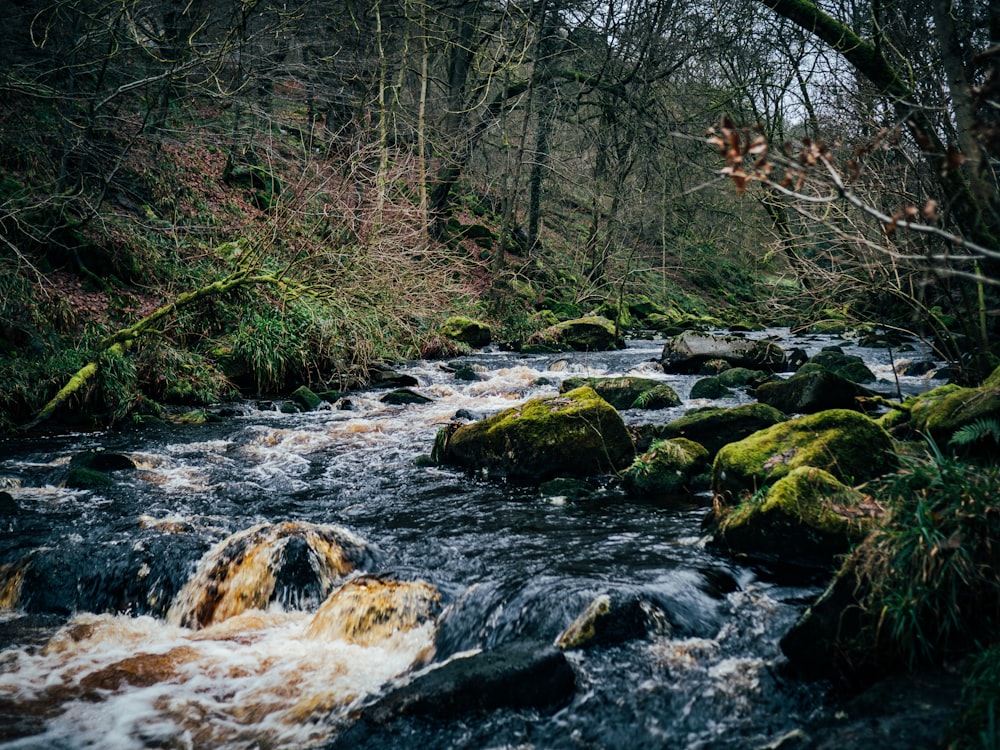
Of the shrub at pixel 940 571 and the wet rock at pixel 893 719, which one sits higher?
the shrub at pixel 940 571

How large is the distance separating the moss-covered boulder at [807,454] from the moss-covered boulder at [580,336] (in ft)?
36.3

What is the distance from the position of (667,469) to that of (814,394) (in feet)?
9.53

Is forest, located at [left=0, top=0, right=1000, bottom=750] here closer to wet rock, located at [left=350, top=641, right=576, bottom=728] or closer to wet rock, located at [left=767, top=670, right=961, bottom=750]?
wet rock, located at [left=767, top=670, right=961, bottom=750]

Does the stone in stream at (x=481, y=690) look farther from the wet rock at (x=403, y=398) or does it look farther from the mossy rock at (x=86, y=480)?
the wet rock at (x=403, y=398)

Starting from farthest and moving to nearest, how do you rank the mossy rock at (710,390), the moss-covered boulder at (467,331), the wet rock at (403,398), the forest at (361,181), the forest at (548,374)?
1. the moss-covered boulder at (467,331)
2. the wet rock at (403,398)
3. the mossy rock at (710,390)
4. the forest at (361,181)
5. the forest at (548,374)

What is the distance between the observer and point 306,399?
10227 mm

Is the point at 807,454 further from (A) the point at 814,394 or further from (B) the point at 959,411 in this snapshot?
(A) the point at 814,394

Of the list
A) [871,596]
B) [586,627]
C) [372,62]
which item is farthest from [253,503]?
[372,62]

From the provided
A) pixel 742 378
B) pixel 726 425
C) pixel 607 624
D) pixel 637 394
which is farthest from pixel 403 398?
pixel 607 624

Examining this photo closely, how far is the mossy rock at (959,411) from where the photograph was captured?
13.9ft

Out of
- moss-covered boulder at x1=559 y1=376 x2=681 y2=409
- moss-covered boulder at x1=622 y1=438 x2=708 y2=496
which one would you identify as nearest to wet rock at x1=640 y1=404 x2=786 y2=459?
moss-covered boulder at x1=622 y1=438 x2=708 y2=496

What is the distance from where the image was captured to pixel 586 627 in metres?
3.71

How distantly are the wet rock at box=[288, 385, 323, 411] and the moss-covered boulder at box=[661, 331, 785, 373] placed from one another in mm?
6477

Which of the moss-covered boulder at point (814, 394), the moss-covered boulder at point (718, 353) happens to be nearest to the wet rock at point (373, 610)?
→ the moss-covered boulder at point (814, 394)
